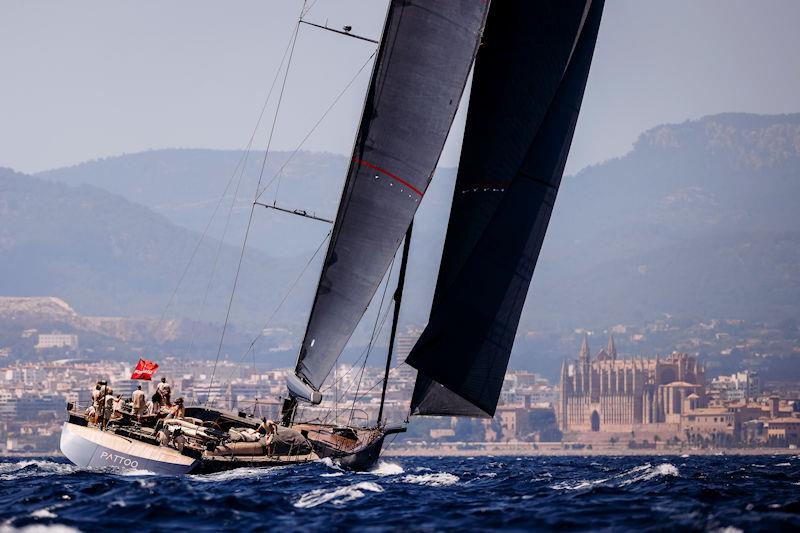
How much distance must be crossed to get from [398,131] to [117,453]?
33.5ft

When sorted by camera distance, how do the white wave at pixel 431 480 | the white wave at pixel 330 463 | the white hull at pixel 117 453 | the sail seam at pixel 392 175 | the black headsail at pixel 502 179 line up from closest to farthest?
the white hull at pixel 117 453 → the black headsail at pixel 502 179 → the sail seam at pixel 392 175 → the white wave at pixel 431 480 → the white wave at pixel 330 463

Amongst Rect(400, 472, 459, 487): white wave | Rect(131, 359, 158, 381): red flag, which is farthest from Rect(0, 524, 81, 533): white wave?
Rect(131, 359, 158, 381): red flag

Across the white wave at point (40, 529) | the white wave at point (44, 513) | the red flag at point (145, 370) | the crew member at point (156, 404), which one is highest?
the red flag at point (145, 370)

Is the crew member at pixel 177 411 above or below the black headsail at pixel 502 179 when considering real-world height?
below

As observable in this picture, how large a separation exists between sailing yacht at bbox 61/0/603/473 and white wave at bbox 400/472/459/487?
1.76 metres

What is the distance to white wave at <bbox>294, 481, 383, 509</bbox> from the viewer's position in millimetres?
26453

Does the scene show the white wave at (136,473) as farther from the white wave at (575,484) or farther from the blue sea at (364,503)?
the white wave at (575,484)

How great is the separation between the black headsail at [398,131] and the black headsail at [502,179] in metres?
0.81

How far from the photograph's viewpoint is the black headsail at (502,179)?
3238 centimetres

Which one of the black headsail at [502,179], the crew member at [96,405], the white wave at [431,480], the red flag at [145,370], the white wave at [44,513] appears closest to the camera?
the white wave at [44,513]

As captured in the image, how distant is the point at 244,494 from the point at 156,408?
9730mm

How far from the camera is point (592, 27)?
109 ft

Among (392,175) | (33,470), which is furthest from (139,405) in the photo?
(392,175)

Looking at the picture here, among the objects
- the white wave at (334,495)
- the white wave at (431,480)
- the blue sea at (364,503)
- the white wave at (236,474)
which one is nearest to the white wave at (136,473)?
the blue sea at (364,503)
